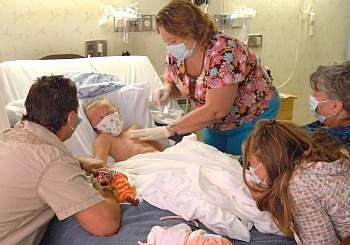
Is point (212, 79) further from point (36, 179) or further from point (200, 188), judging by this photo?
point (36, 179)

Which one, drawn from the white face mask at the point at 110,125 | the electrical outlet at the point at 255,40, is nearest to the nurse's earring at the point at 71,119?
the white face mask at the point at 110,125

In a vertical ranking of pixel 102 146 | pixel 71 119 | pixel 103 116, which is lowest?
pixel 102 146

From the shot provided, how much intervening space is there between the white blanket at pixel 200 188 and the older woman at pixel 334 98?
1.26ft

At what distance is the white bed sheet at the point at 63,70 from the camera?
251 centimetres

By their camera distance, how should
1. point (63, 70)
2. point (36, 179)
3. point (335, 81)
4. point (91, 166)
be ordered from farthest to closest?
point (63, 70) < point (91, 166) < point (335, 81) < point (36, 179)

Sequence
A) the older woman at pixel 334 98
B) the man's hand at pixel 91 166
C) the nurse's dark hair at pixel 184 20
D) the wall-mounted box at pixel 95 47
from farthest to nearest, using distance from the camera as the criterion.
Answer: the wall-mounted box at pixel 95 47, the nurse's dark hair at pixel 184 20, the man's hand at pixel 91 166, the older woman at pixel 334 98

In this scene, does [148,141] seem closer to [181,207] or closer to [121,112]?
[121,112]

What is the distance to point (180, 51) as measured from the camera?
2125 mm

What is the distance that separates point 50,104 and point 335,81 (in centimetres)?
103

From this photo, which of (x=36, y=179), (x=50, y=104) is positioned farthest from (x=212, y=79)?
(x=36, y=179)

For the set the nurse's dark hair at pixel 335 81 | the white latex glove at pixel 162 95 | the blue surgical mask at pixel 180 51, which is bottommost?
the white latex glove at pixel 162 95

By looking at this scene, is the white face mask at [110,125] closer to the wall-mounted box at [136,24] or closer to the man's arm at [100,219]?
the man's arm at [100,219]

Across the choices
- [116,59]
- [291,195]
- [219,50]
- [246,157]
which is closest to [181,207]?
[246,157]

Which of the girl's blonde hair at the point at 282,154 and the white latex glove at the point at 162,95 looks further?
the white latex glove at the point at 162,95
